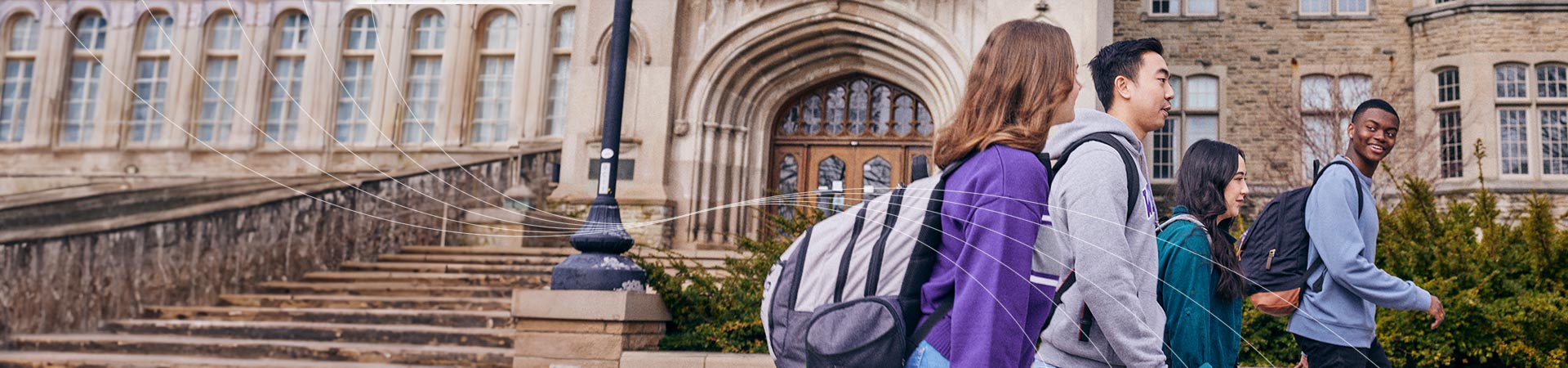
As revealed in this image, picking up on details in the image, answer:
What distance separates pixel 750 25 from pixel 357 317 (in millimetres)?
6462

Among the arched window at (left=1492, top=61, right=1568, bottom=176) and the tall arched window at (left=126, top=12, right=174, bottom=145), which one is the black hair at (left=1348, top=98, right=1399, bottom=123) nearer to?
the arched window at (left=1492, top=61, right=1568, bottom=176)

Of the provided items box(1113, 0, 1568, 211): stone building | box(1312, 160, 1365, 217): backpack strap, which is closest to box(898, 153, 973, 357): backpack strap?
box(1312, 160, 1365, 217): backpack strap

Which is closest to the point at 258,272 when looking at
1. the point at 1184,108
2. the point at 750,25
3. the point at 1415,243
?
the point at 750,25

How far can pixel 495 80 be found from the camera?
66.0 feet

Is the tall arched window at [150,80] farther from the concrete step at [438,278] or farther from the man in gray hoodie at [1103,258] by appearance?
the man in gray hoodie at [1103,258]

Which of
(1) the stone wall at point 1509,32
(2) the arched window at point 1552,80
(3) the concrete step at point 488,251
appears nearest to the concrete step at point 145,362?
(3) the concrete step at point 488,251

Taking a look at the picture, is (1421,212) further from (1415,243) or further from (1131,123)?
(1131,123)

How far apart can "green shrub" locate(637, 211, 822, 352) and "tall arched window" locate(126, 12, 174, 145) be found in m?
18.0

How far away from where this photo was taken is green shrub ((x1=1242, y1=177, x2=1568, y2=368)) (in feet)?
20.0

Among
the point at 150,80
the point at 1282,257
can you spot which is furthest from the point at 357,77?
the point at 1282,257

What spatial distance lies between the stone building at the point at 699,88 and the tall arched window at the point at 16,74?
6cm

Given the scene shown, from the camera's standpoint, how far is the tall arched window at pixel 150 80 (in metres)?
21.6

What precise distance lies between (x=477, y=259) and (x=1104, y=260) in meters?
11.7

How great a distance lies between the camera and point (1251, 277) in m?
3.66
